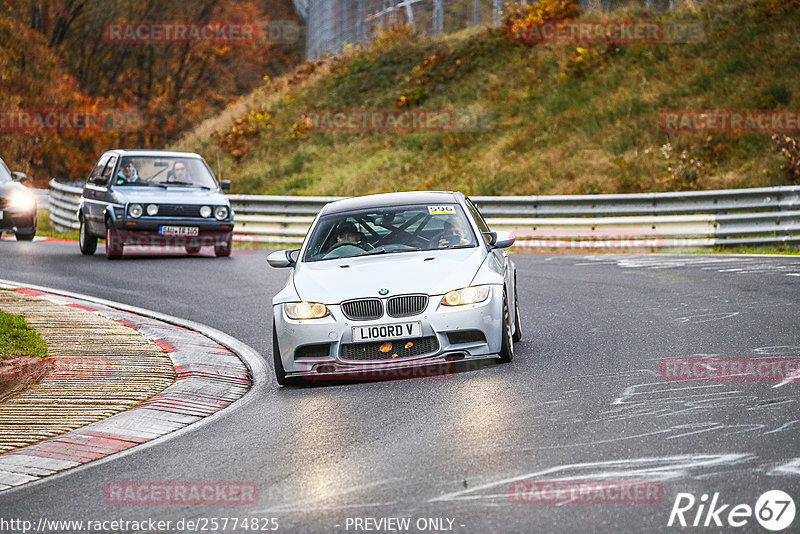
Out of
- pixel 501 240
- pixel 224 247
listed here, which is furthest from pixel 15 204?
pixel 501 240

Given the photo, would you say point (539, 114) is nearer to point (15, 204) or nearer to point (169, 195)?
point (15, 204)

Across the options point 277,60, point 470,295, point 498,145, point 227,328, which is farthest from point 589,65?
point 277,60

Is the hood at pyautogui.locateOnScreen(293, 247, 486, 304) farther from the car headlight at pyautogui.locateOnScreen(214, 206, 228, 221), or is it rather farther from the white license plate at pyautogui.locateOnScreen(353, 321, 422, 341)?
the car headlight at pyautogui.locateOnScreen(214, 206, 228, 221)

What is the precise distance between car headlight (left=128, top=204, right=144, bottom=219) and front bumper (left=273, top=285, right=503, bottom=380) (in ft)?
37.0

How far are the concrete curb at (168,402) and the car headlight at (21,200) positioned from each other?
993cm

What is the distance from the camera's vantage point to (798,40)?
33156 mm

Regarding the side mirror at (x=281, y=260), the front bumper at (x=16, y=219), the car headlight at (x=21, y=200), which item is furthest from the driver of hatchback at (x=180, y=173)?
the side mirror at (x=281, y=260)

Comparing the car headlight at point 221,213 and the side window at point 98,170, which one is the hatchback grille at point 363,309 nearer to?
the car headlight at point 221,213

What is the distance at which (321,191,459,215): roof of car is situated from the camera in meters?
10.9

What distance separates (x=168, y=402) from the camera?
9.04 meters

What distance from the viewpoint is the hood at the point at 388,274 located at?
9.39m

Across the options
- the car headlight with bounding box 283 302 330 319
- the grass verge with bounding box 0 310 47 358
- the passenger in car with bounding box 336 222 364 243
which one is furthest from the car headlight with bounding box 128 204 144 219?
the car headlight with bounding box 283 302 330 319

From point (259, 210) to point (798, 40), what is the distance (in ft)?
52.6

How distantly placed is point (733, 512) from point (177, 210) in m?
16.0
